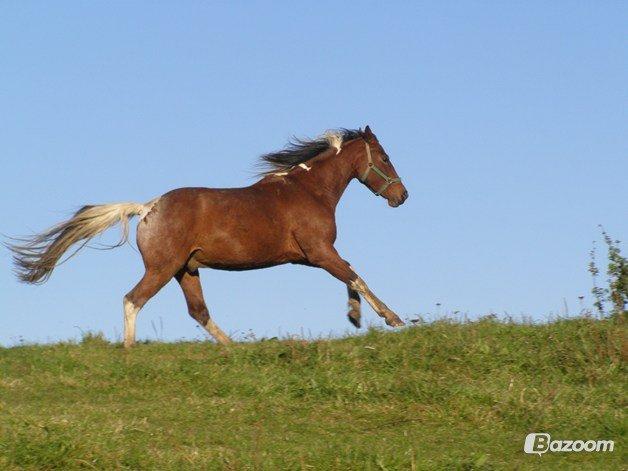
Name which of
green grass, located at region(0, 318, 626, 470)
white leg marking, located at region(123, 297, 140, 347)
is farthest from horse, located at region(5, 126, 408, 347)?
green grass, located at region(0, 318, 626, 470)

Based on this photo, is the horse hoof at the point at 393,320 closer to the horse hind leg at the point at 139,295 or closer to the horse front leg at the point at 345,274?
the horse front leg at the point at 345,274

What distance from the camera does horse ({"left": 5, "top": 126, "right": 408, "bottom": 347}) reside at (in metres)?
12.2

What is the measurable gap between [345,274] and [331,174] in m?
1.54

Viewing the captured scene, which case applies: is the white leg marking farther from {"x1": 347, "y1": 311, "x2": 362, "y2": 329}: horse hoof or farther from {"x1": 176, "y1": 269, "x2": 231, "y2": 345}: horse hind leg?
{"x1": 347, "y1": 311, "x2": 362, "y2": 329}: horse hoof

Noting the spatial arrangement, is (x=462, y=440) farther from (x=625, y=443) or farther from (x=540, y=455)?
(x=625, y=443)

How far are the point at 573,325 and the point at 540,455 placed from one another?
336 cm

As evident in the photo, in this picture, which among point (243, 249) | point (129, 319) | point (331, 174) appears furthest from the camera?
point (331, 174)

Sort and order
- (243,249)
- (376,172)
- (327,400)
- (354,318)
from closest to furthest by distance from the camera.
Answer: (327,400) < (243,249) < (354,318) < (376,172)

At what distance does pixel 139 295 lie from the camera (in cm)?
1205

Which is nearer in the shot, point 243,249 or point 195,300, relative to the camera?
point 243,249

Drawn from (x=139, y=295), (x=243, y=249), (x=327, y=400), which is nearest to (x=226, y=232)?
(x=243, y=249)

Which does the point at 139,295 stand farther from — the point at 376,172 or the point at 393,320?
the point at 376,172

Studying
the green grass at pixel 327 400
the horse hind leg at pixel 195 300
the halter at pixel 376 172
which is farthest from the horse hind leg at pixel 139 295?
the halter at pixel 376 172

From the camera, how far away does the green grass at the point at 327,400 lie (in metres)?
7.02
